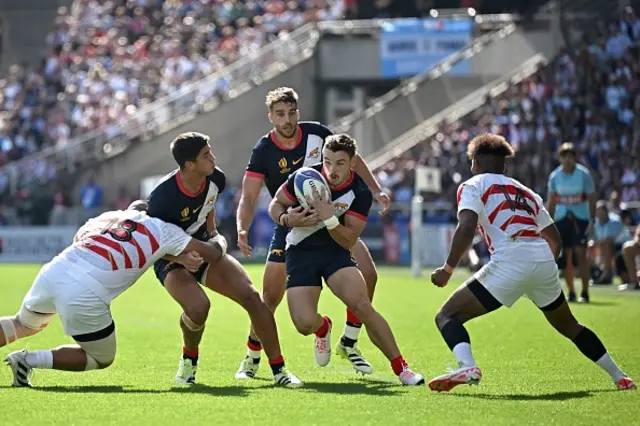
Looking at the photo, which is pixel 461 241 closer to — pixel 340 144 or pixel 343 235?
pixel 343 235

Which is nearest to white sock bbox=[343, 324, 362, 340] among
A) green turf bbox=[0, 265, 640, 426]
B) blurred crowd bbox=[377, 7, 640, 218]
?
green turf bbox=[0, 265, 640, 426]

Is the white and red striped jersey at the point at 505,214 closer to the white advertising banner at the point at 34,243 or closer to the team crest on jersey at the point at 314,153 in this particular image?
the team crest on jersey at the point at 314,153

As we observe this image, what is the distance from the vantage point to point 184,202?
1033 centimetres

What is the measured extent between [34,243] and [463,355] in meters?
27.2

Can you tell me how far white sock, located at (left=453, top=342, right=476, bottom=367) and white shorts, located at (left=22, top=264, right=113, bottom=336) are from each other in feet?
8.42

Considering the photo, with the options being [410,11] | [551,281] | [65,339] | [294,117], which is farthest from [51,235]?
[551,281]

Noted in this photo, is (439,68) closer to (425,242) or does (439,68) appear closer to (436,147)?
(436,147)

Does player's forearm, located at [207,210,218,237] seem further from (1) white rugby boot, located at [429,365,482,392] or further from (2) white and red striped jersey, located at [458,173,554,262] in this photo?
(1) white rugby boot, located at [429,365,482,392]

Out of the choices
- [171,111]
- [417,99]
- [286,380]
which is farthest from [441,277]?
[171,111]

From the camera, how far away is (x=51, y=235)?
35.3m

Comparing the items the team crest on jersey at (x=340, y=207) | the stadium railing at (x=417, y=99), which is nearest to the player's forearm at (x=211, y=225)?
the team crest on jersey at (x=340, y=207)

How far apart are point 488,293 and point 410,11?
3053 centimetres

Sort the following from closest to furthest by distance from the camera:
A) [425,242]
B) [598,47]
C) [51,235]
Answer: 1. [425,242]
2. [598,47]
3. [51,235]

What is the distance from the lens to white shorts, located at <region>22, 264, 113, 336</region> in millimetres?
9711
